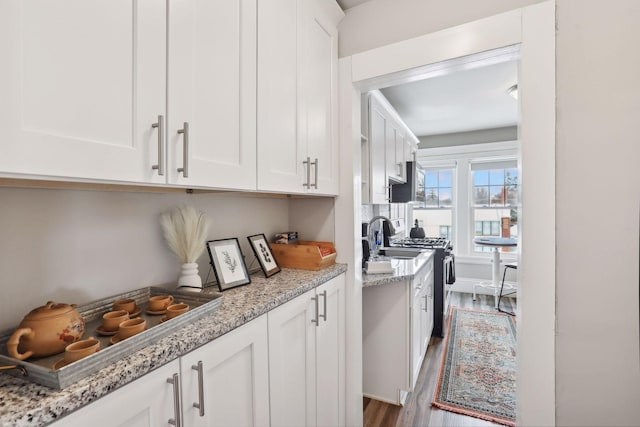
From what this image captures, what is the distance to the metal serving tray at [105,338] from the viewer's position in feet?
1.87

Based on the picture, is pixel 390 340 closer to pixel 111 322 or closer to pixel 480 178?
pixel 111 322

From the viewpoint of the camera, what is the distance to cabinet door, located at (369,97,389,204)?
2.46m

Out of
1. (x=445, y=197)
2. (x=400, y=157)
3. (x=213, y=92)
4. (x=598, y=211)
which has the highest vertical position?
(x=400, y=157)

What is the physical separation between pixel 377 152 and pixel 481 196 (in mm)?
3237

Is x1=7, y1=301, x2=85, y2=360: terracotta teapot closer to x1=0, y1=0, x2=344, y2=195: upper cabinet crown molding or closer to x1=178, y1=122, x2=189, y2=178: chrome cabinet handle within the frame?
x1=0, y1=0, x2=344, y2=195: upper cabinet crown molding

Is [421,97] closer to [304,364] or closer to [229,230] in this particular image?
[229,230]

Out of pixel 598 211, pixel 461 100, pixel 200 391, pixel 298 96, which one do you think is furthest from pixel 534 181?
pixel 461 100

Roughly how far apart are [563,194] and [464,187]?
4.03 metres

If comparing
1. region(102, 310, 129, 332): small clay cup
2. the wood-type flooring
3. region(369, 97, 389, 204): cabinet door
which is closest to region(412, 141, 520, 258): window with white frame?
region(369, 97, 389, 204): cabinet door

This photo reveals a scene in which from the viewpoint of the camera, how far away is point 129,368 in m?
0.64

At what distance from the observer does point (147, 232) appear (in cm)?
114

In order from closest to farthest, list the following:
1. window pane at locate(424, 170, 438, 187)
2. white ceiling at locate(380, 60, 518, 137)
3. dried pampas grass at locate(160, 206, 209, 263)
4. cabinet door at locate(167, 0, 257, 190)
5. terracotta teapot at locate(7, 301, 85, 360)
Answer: terracotta teapot at locate(7, 301, 85, 360)
cabinet door at locate(167, 0, 257, 190)
dried pampas grass at locate(160, 206, 209, 263)
white ceiling at locate(380, 60, 518, 137)
window pane at locate(424, 170, 438, 187)

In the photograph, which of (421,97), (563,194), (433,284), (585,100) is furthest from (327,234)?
(421,97)

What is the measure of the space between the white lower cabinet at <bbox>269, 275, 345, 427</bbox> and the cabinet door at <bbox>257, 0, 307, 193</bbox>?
526 millimetres
